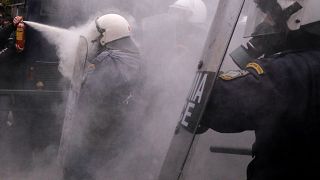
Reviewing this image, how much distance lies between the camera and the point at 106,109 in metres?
3.46

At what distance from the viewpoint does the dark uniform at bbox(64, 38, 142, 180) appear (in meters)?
3.35

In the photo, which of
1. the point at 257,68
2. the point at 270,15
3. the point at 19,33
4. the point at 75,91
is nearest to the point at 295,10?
the point at 270,15

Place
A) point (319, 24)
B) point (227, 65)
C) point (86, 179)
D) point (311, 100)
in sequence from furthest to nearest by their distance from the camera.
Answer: point (86, 179) < point (227, 65) < point (319, 24) < point (311, 100)

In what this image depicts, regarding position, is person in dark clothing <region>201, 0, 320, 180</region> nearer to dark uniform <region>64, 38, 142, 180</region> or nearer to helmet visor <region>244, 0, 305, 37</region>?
helmet visor <region>244, 0, 305, 37</region>

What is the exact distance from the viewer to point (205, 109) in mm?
1982

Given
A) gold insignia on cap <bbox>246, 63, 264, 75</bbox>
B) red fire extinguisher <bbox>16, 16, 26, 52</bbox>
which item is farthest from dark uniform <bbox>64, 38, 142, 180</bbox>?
red fire extinguisher <bbox>16, 16, 26, 52</bbox>

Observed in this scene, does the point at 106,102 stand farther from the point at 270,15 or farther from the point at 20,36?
the point at 20,36

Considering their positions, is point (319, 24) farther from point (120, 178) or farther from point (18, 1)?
point (18, 1)

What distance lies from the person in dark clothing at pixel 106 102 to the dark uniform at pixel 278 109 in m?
1.53

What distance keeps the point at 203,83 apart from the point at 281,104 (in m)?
0.41

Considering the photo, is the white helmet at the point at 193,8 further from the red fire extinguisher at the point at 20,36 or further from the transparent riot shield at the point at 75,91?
the transparent riot shield at the point at 75,91

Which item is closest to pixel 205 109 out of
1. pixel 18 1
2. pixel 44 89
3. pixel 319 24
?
pixel 319 24

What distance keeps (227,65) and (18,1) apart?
148 inches

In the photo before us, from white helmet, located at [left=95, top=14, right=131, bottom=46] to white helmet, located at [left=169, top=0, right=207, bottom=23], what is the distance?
253 centimetres
